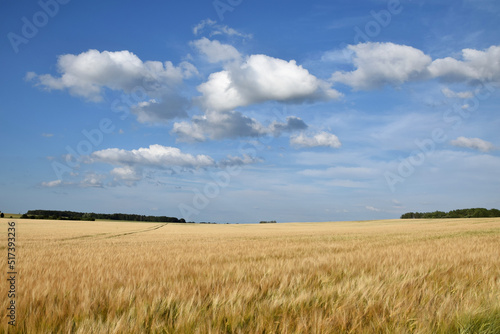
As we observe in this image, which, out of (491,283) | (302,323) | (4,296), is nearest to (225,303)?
(302,323)

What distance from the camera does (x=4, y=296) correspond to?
3264 mm

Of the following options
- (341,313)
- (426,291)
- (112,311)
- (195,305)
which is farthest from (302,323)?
(426,291)

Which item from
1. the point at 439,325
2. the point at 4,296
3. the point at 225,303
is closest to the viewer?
the point at 439,325

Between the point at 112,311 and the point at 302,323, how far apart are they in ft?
5.71

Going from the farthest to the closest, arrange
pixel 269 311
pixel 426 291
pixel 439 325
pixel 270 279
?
pixel 270 279 < pixel 426 291 < pixel 269 311 < pixel 439 325

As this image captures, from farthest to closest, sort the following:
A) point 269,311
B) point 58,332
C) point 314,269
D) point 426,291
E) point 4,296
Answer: point 314,269 < point 426,291 < point 4,296 < point 269,311 < point 58,332

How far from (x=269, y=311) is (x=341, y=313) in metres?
0.64

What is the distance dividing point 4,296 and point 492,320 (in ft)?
15.9

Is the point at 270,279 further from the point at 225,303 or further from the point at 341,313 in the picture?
the point at 341,313

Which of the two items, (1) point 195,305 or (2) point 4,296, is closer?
(1) point 195,305

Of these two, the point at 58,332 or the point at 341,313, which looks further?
the point at 341,313

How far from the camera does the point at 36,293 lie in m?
3.40

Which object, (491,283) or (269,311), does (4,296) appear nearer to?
(269,311)

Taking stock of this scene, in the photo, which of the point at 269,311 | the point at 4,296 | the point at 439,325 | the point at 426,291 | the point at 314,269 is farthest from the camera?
the point at 314,269
